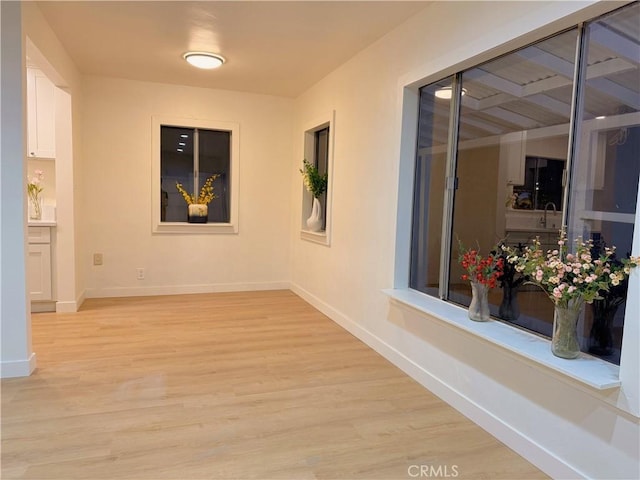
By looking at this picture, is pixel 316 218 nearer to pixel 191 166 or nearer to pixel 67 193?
pixel 191 166

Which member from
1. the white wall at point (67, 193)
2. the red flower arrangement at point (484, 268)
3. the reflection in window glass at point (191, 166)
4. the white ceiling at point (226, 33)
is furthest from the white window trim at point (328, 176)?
the white wall at point (67, 193)

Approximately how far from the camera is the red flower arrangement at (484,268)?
2359mm

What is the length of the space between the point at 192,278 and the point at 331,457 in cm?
376

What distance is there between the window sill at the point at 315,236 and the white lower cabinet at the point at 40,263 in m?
2.67

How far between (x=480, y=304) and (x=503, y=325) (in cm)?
17

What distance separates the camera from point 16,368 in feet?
9.04

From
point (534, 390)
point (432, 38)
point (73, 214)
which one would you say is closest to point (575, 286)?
point (534, 390)

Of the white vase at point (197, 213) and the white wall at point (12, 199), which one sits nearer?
the white wall at point (12, 199)

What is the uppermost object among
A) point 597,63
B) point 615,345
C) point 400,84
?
point 400,84

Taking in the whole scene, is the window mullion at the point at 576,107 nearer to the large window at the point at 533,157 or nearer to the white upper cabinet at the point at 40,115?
the large window at the point at 533,157

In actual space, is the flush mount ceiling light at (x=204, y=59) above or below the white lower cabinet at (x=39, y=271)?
above

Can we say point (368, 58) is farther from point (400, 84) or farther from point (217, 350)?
point (217, 350)

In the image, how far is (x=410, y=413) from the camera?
96.2 inches

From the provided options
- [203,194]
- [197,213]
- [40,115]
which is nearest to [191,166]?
[203,194]
